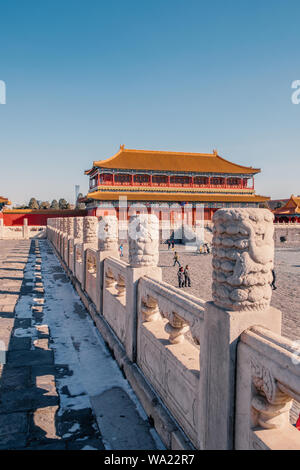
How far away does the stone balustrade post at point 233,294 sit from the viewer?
6.83 ft

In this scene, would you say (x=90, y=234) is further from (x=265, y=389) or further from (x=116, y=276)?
(x=265, y=389)

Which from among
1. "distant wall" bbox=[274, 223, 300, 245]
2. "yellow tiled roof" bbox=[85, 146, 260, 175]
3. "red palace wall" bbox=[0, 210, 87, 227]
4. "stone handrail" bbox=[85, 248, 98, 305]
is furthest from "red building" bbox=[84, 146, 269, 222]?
"stone handrail" bbox=[85, 248, 98, 305]

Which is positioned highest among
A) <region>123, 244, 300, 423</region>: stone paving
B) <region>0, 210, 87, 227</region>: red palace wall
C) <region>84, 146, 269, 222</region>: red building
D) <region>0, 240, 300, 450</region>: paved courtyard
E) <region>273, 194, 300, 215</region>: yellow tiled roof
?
<region>84, 146, 269, 222</region>: red building

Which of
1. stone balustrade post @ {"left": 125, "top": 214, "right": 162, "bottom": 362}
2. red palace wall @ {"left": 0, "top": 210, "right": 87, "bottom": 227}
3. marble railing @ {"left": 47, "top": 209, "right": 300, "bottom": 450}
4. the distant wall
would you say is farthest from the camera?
red palace wall @ {"left": 0, "top": 210, "right": 87, "bottom": 227}

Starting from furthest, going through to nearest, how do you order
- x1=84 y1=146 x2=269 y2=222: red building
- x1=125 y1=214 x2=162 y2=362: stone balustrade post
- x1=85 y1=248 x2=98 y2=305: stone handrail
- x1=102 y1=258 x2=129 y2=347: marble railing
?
→ x1=84 y1=146 x2=269 y2=222: red building, x1=85 y1=248 x2=98 y2=305: stone handrail, x1=102 y1=258 x2=129 y2=347: marble railing, x1=125 y1=214 x2=162 y2=362: stone balustrade post

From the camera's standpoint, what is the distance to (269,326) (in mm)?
2129

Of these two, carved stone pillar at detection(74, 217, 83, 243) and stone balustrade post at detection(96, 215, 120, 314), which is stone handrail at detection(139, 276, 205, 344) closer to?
stone balustrade post at detection(96, 215, 120, 314)

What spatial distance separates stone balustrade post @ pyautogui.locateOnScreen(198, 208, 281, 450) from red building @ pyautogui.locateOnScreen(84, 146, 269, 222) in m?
32.7

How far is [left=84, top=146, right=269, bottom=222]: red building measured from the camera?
3606cm

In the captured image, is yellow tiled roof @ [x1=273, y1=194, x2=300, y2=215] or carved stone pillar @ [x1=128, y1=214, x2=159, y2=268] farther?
yellow tiled roof @ [x1=273, y1=194, x2=300, y2=215]

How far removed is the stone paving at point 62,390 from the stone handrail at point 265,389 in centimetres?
Result: 137

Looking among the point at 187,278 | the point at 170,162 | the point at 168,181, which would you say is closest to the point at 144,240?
the point at 187,278

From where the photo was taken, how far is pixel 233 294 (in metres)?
2.07

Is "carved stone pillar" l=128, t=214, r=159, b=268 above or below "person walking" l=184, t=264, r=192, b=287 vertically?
above
